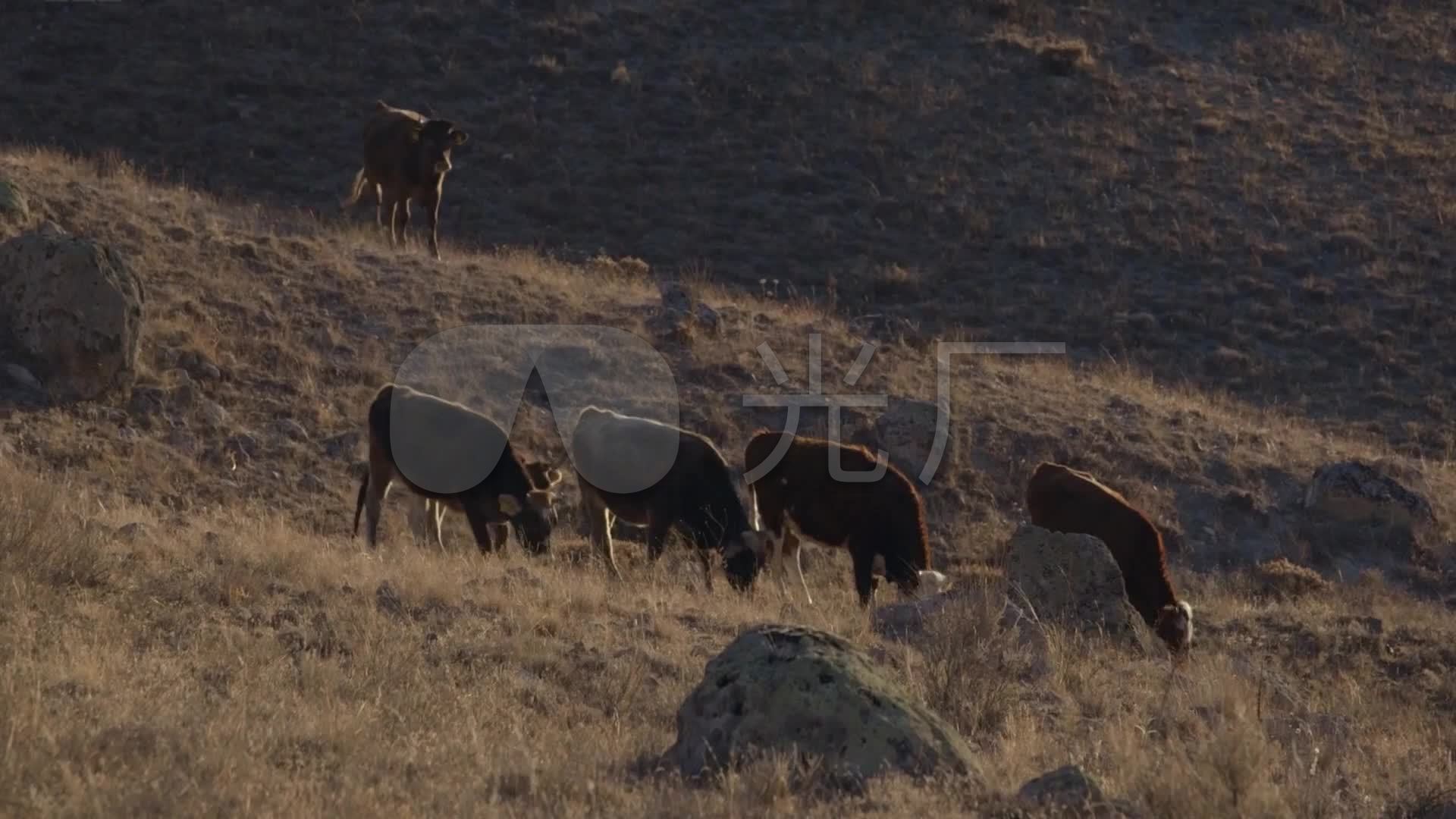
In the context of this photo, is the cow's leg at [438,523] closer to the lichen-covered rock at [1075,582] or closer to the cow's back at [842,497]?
the cow's back at [842,497]

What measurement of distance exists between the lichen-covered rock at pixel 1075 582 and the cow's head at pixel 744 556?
2432mm

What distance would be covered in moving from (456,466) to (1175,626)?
6587 millimetres

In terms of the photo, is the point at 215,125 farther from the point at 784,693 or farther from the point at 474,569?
the point at 784,693

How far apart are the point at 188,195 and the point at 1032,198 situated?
650 inches

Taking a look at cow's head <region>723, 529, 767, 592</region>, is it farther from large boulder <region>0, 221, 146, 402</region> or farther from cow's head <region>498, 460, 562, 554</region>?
large boulder <region>0, 221, 146, 402</region>

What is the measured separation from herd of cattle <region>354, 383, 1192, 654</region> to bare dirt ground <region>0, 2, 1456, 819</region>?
0.54 metres

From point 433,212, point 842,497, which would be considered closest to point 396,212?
point 433,212

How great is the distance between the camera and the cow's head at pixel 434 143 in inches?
924

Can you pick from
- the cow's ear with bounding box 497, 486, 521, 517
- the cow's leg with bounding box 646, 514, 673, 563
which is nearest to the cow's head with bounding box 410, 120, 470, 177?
the cow's ear with bounding box 497, 486, 521, 517

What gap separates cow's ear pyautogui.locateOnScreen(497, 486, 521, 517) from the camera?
15344mm

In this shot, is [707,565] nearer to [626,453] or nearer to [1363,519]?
[626,453]

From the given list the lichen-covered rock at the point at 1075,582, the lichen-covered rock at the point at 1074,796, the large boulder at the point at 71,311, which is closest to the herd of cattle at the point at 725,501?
the lichen-covered rock at the point at 1075,582

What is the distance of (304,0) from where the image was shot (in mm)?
Result: 38594

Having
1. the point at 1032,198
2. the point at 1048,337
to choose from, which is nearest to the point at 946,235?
the point at 1032,198
